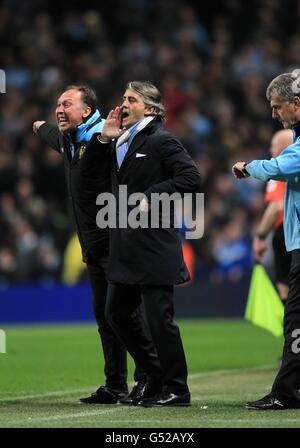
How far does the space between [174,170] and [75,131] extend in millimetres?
1064

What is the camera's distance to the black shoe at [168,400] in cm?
753

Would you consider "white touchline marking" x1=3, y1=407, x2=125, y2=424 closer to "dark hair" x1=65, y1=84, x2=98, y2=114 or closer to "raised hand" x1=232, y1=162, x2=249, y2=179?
"raised hand" x1=232, y1=162, x2=249, y2=179

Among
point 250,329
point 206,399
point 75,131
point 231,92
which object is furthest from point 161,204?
point 231,92

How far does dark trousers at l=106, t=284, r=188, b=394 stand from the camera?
7.50 meters

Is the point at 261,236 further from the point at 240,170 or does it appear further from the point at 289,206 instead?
the point at 240,170

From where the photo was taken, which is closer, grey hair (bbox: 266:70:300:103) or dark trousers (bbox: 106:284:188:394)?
grey hair (bbox: 266:70:300:103)

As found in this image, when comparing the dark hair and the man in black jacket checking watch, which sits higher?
the dark hair

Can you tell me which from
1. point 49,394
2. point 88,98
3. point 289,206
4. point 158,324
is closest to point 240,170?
point 289,206

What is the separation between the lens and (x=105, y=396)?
8039mm

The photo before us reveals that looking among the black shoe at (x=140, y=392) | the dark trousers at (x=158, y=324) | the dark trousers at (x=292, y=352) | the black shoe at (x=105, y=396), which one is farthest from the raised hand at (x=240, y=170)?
the black shoe at (x=105, y=396)

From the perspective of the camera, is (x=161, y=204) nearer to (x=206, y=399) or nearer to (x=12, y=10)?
(x=206, y=399)

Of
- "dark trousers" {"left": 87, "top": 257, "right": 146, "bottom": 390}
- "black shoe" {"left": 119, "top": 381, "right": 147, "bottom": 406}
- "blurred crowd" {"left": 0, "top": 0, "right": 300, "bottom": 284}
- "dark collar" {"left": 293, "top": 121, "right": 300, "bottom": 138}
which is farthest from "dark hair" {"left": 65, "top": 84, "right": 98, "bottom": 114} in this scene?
"blurred crowd" {"left": 0, "top": 0, "right": 300, "bottom": 284}

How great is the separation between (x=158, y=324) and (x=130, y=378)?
101 inches

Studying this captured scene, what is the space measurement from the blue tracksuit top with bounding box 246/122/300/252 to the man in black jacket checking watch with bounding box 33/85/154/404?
121cm
